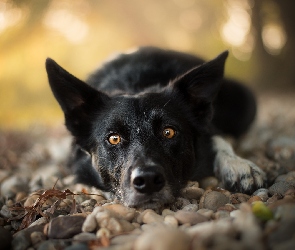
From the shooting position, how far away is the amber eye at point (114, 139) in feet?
9.04

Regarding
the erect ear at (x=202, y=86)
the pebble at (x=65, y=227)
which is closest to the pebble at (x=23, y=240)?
the pebble at (x=65, y=227)

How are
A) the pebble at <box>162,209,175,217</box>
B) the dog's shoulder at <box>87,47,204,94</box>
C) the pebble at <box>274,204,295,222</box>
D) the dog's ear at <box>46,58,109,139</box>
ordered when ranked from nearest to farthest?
the pebble at <box>274,204,295,222</box>, the pebble at <box>162,209,175,217</box>, the dog's ear at <box>46,58,109,139</box>, the dog's shoulder at <box>87,47,204,94</box>

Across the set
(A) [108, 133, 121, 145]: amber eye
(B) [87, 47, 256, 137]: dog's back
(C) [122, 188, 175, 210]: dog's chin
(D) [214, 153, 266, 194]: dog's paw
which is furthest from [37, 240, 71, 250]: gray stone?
(B) [87, 47, 256, 137]: dog's back

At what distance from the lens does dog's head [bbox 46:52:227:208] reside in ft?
7.91

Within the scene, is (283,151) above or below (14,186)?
above

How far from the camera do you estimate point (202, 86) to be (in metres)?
3.11

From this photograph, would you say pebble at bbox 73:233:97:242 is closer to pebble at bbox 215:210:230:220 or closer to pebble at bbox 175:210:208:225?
pebble at bbox 175:210:208:225

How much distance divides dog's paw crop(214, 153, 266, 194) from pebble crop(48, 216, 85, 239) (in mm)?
1372

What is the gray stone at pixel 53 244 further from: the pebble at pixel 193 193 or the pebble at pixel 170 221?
the pebble at pixel 193 193

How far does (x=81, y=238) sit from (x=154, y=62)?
257 cm

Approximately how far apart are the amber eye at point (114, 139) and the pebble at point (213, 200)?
0.77m

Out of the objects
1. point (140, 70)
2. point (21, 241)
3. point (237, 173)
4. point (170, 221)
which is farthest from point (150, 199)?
point (140, 70)

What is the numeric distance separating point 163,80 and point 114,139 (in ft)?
4.31

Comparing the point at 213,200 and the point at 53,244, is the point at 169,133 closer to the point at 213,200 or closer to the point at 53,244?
the point at 213,200
